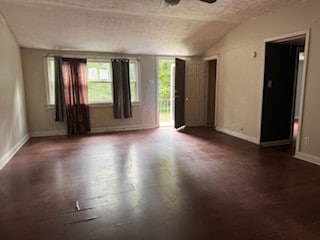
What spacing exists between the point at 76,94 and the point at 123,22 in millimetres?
2216

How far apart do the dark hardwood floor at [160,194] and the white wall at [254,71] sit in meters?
0.71

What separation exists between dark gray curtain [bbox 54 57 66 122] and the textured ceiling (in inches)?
16.4

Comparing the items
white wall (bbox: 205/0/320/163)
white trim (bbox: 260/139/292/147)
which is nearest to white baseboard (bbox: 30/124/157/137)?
white wall (bbox: 205/0/320/163)

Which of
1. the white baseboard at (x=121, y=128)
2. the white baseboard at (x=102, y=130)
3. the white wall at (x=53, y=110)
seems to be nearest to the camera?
the white wall at (x=53, y=110)

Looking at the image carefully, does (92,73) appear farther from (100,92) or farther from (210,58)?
(210,58)

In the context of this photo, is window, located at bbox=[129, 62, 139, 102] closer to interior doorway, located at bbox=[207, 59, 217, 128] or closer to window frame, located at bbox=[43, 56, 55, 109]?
window frame, located at bbox=[43, 56, 55, 109]

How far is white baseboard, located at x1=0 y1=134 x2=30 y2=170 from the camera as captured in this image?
362cm

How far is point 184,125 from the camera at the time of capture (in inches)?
262

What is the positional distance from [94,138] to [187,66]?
10.4 feet

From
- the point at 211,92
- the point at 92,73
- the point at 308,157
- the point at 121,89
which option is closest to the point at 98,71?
the point at 92,73

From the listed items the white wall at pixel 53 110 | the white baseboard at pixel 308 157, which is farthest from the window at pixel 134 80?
the white baseboard at pixel 308 157

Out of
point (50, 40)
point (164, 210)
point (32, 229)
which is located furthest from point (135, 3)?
point (32, 229)

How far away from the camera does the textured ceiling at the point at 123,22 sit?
386cm

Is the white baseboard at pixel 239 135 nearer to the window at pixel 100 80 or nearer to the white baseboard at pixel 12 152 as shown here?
the window at pixel 100 80
